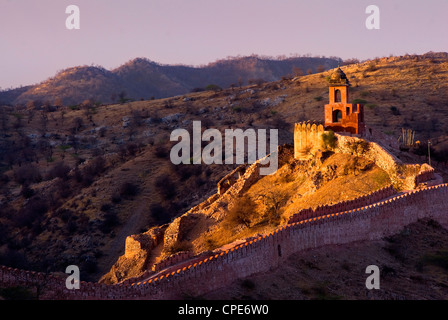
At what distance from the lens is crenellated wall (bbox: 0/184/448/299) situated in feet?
52.0

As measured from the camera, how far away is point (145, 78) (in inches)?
6649

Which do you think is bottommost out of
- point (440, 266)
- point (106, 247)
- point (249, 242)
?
point (106, 247)

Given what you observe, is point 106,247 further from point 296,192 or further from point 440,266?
point 440,266

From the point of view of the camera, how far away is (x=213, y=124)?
65812mm

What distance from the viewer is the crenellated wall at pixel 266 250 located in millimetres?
15836

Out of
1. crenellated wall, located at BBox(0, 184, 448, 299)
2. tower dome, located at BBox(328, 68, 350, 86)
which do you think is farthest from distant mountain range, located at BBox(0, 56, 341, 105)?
crenellated wall, located at BBox(0, 184, 448, 299)

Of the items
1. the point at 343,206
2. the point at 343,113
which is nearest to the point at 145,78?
the point at 343,113

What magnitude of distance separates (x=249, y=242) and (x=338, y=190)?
8819 millimetres

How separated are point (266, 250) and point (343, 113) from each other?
12949mm

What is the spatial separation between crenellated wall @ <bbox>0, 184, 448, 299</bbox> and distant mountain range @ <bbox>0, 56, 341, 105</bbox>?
4004 inches

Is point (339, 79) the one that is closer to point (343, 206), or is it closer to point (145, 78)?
point (343, 206)

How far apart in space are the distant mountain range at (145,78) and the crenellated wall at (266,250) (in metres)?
102

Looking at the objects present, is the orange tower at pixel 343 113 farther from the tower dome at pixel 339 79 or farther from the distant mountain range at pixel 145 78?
the distant mountain range at pixel 145 78
